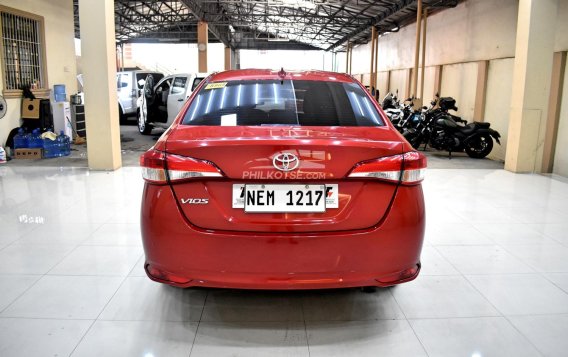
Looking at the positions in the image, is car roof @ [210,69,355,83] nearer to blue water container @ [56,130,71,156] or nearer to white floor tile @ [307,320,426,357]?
white floor tile @ [307,320,426,357]

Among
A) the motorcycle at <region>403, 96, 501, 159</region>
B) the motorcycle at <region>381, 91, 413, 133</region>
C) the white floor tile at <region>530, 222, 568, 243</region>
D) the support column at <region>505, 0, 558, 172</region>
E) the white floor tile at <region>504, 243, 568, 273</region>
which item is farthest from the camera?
the motorcycle at <region>381, 91, 413, 133</region>

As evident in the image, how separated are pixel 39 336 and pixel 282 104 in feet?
5.49

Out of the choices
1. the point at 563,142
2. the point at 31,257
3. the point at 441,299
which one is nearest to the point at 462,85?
the point at 563,142

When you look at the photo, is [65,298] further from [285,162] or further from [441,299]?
[441,299]

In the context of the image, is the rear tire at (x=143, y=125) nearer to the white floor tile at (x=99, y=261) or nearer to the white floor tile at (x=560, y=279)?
the white floor tile at (x=99, y=261)

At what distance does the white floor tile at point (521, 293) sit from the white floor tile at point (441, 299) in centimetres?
8

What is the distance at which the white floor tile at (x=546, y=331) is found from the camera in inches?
88.7

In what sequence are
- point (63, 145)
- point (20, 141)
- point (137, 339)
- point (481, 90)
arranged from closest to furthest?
point (137, 339)
point (20, 141)
point (63, 145)
point (481, 90)

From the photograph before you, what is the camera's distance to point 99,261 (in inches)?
129

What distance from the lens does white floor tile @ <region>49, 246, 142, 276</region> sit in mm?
3094

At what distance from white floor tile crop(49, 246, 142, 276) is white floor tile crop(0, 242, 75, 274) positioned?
7 centimetres

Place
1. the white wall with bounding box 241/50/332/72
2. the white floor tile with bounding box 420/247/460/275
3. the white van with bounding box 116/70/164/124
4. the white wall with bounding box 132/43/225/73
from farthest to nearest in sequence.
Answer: the white wall with bounding box 241/50/332/72 < the white wall with bounding box 132/43/225/73 < the white van with bounding box 116/70/164/124 < the white floor tile with bounding box 420/247/460/275

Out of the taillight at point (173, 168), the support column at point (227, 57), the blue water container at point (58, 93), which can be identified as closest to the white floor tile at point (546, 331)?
the taillight at point (173, 168)

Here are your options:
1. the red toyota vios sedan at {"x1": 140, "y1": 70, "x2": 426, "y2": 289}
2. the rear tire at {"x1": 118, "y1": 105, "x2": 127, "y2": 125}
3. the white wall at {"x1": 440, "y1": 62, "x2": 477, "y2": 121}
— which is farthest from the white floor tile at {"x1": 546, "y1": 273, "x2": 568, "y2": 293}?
the rear tire at {"x1": 118, "y1": 105, "x2": 127, "y2": 125}
